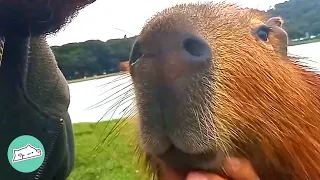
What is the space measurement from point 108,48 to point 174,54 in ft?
3.58

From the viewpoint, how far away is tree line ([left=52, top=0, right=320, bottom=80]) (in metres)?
2.68

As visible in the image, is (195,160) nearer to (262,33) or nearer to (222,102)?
(222,102)

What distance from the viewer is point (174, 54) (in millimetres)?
1713

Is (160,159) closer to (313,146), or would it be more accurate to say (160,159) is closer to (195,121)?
(195,121)

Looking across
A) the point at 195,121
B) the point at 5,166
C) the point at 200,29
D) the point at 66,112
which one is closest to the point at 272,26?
the point at 200,29

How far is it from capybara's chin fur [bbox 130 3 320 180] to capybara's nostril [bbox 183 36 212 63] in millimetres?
25

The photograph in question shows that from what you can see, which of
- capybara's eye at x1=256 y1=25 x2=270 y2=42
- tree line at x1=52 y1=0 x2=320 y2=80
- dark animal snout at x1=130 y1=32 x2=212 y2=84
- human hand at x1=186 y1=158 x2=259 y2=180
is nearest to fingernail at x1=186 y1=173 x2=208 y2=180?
human hand at x1=186 y1=158 x2=259 y2=180

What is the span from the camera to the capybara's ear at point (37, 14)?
2396 mm

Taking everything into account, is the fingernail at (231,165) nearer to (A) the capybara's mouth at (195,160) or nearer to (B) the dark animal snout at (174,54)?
(A) the capybara's mouth at (195,160)

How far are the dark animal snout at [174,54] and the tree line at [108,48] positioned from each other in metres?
0.76

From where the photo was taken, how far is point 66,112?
2.93 meters

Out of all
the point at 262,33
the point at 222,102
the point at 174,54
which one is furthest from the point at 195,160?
the point at 262,33

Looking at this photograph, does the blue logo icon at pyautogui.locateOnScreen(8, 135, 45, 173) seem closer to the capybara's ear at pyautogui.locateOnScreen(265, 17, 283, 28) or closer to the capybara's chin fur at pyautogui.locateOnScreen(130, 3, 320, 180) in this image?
the capybara's chin fur at pyautogui.locateOnScreen(130, 3, 320, 180)

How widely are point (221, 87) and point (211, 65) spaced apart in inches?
3.4
